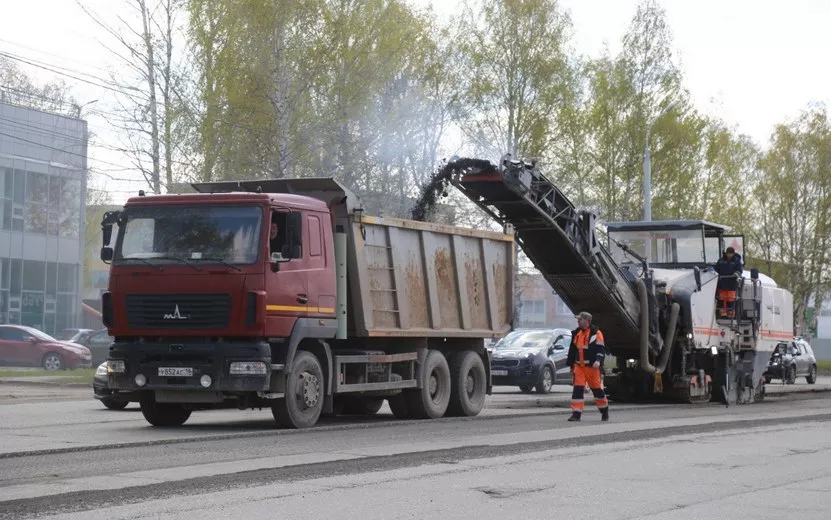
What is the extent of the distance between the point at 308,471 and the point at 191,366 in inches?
177

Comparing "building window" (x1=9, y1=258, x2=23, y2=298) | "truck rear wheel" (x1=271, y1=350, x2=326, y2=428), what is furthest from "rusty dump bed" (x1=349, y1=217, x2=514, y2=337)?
"building window" (x1=9, y1=258, x2=23, y2=298)

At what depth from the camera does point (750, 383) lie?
26594 mm

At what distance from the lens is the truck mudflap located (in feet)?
51.5

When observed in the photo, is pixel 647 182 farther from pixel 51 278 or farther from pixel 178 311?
pixel 51 278

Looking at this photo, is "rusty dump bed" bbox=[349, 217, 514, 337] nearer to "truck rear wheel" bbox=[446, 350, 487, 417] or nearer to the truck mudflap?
"truck rear wheel" bbox=[446, 350, 487, 417]

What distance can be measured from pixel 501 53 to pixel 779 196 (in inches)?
928

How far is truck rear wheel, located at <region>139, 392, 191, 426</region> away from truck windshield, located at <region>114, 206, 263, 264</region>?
6.05ft

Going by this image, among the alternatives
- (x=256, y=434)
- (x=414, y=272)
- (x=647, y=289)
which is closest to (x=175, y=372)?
(x=256, y=434)

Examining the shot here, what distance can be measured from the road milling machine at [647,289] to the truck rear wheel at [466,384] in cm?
250

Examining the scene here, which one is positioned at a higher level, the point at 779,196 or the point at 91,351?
the point at 779,196

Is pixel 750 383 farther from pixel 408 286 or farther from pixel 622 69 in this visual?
pixel 622 69

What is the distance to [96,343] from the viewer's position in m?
38.9

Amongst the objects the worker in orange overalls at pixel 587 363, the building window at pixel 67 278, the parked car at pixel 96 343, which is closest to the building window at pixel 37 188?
the building window at pixel 67 278

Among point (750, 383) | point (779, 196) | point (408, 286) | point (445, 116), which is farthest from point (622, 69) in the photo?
point (408, 286)
